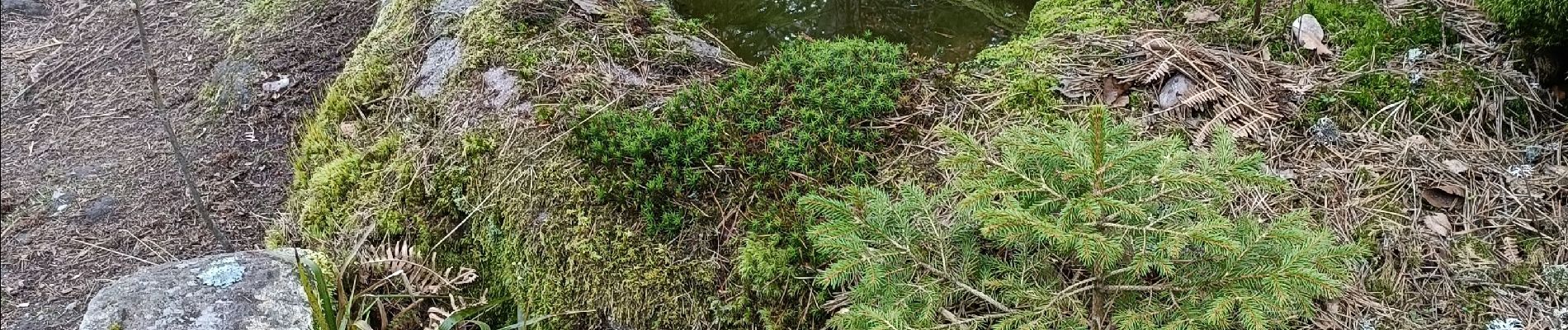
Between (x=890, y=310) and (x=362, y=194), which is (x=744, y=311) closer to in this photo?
(x=890, y=310)

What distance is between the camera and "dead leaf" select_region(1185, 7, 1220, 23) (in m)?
3.25

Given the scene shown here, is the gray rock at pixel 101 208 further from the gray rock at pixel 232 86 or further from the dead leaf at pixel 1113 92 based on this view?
the dead leaf at pixel 1113 92

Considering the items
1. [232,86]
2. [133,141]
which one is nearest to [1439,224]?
[232,86]

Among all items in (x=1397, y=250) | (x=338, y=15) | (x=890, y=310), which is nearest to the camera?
(x=890, y=310)

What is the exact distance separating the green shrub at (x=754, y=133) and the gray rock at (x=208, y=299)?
40.3 inches

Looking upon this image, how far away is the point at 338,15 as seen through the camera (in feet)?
15.5

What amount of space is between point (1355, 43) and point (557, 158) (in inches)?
106

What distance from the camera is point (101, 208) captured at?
4.28 meters

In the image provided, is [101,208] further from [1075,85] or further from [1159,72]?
[1159,72]

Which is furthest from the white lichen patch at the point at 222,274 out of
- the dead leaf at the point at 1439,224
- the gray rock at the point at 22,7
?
the gray rock at the point at 22,7

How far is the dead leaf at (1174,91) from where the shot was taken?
2.85 metres

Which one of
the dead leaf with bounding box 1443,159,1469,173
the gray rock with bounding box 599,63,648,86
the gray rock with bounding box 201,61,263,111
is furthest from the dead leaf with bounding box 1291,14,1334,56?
the gray rock with bounding box 201,61,263,111

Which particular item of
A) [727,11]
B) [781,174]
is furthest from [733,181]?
[727,11]

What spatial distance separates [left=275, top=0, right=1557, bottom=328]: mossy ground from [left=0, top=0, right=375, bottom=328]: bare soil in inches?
36.1
